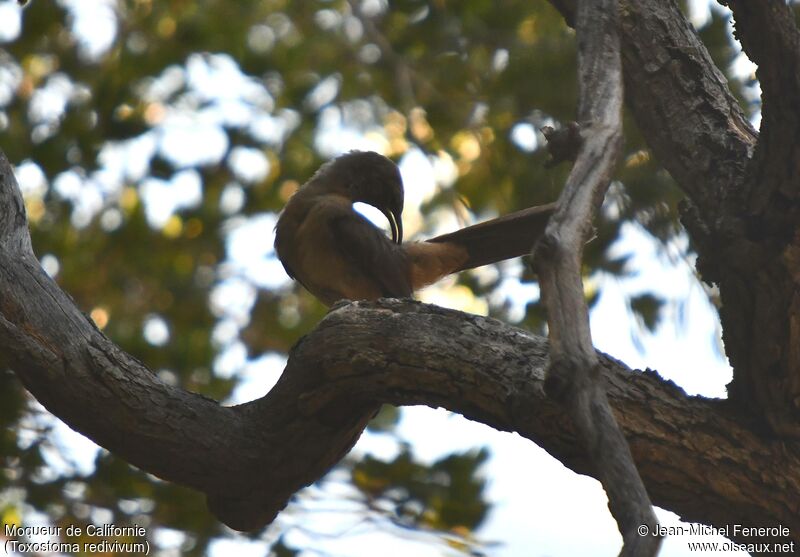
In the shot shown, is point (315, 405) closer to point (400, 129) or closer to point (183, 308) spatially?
point (183, 308)

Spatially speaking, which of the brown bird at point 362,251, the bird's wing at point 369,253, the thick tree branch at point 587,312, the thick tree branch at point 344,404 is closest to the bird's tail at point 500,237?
the brown bird at point 362,251

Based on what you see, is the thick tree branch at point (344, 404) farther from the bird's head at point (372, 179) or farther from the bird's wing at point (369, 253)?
the bird's head at point (372, 179)

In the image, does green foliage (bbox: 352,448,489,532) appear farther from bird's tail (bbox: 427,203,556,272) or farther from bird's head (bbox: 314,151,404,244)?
bird's head (bbox: 314,151,404,244)

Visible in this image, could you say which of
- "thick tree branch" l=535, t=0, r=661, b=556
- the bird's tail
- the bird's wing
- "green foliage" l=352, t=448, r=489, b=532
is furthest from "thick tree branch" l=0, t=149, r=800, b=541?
"green foliage" l=352, t=448, r=489, b=532

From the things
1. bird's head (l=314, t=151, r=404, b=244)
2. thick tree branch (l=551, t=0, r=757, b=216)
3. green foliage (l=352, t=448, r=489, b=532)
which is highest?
bird's head (l=314, t=151, r=404, b=244)

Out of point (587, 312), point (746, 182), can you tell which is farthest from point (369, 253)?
point (587, 312)

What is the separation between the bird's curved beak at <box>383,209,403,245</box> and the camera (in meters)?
5.79

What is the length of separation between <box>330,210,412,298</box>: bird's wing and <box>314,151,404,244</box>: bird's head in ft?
2.02

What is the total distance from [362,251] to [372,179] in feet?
2.95

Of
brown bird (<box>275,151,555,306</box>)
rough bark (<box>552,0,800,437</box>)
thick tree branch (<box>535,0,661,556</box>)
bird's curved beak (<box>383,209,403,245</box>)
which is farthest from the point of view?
bird's curved beak (<box>383,209,403,245</box>)

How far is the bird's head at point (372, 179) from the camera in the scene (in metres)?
5.80

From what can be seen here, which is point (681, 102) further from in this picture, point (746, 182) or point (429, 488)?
point (429, 488)

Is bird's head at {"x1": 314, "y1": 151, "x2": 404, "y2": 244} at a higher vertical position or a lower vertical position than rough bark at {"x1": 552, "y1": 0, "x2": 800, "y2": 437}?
higher

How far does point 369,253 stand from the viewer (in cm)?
506
